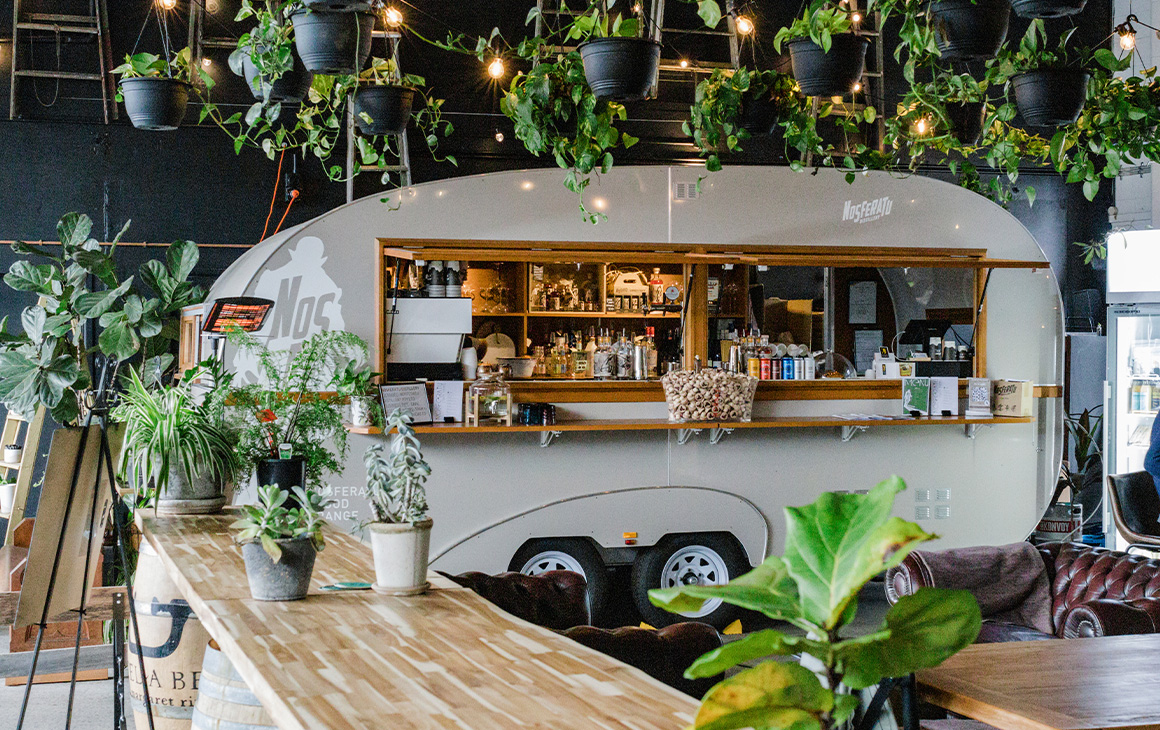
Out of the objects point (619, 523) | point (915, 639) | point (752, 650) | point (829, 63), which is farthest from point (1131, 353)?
point (752, 650)

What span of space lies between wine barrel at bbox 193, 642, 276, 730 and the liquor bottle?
16.1 ft

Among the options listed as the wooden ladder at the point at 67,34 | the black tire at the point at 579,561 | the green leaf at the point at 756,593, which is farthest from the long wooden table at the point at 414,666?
the wooden ladder at the point at 67,34

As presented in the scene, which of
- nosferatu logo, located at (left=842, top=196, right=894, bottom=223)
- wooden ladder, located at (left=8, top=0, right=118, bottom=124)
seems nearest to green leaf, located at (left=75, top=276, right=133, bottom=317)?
wooden ladder, located at (left=8, top=0, right=118, bottom=124)

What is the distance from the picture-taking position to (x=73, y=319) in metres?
5.14

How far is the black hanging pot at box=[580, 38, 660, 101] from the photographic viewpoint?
362 cm

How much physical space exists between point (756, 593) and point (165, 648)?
2.92 meters

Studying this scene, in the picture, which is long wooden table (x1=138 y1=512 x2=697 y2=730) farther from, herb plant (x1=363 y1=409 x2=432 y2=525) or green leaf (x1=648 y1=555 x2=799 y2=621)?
green leaf (x1=648 y1=555 x2=799 y2=621)

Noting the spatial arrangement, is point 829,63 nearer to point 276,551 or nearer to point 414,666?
point 276,551

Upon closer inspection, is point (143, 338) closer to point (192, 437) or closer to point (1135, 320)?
point (192, 437)

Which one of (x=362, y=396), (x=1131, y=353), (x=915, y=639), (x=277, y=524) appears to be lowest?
(x=277, y=524)

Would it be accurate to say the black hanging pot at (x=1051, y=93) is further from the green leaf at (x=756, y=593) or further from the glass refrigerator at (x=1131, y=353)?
the glass refrigerator at (x=1131, y=353)

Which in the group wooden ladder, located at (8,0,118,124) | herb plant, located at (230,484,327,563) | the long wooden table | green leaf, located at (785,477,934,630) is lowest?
the long wooden table

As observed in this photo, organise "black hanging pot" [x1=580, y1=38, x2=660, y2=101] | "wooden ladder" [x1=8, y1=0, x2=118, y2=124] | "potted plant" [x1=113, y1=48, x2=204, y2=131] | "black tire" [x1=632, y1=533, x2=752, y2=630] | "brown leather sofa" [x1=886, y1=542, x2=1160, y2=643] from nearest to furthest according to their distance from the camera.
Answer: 1. "black hanging pot" [x1=580, y1=38, x2=660, y2=101]
2. "brown leather sofa" [x1=886, y1=542, x2=1160, y2=643]
3. "potted plant" [x1=113, y1=48, x2=204, y2=131]
4. "black tire" [x1=632, y1=533, x2=752, y2=630]
5. "wooden ladder" [x1=8, y1=0, x2=118, y2=124]

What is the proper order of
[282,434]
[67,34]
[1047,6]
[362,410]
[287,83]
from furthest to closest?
1. [67,34]
2. [362,410]
3. [287,83]
4. [282,434]
5. [1047,6]
